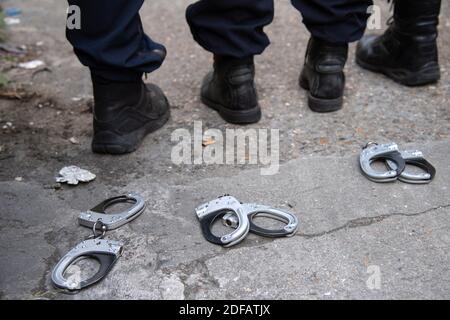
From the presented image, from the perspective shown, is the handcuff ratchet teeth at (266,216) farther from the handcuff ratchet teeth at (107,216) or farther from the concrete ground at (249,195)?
the handcuff ratchet teeth at (107,216)

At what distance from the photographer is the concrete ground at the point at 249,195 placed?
5.48ft

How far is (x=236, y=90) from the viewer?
2.46 meters

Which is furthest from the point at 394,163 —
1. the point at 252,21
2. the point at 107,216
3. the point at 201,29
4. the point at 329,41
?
the point at 107,216

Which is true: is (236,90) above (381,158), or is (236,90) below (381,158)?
above

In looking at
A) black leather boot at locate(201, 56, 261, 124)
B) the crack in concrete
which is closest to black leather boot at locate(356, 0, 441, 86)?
black leather boot at locate(201, 56, 261, 124)

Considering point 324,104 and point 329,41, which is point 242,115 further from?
point 329,41

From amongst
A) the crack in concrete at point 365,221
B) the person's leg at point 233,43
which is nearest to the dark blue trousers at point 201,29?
the person's leg at point 233,43

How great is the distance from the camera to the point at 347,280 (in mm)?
1656

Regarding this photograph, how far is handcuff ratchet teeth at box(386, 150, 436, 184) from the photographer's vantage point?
206cm

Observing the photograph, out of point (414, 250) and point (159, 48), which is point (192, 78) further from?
point (414, 250)

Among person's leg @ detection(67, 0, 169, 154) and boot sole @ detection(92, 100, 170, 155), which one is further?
boot sole @ detection(92, 100, 170, 155)

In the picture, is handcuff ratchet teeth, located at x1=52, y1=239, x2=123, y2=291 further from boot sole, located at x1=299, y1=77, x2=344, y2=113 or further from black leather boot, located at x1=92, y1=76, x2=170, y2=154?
boot sole, located at x1=299, y1=77, x2=344, y2=113

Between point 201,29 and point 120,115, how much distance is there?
1.64ft
